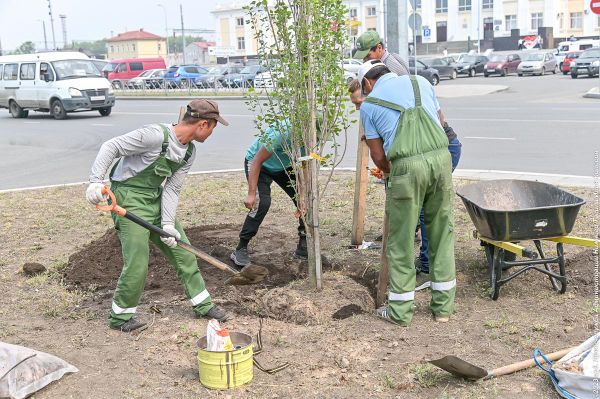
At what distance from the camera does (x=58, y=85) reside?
2359 cm

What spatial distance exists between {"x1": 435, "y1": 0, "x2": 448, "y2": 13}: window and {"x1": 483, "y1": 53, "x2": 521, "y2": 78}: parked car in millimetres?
40661

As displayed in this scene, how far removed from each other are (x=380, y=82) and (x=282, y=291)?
176cm

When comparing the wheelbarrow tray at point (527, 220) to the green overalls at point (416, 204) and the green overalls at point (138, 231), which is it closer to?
the green overalls at point (416, 204)

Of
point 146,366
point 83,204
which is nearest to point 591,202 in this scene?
point 146,366

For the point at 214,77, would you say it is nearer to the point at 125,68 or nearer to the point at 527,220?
the point at 125,68

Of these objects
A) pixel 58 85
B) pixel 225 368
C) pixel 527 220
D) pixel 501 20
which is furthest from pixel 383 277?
pixel 501 20

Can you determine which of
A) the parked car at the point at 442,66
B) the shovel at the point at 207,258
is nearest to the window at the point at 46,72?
the shovel at the point at 207,258

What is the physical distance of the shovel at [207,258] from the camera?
4.56 meters

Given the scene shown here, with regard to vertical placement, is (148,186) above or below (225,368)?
above

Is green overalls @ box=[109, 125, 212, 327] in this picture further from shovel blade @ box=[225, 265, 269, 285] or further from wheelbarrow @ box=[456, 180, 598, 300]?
wheelbarrow @ box=[456, 180, 598, 300]

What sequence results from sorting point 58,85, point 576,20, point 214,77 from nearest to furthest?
point 58,85 < point 214,77 < point 576,20

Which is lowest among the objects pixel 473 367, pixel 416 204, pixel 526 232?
pixel 473 367

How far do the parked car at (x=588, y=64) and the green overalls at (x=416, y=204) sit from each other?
31843mm

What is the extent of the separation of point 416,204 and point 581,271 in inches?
73.1
